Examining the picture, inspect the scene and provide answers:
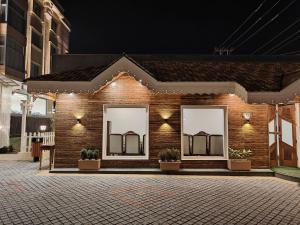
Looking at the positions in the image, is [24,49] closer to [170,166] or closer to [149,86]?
[149,86]

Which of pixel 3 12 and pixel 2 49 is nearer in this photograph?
pixel 2 49

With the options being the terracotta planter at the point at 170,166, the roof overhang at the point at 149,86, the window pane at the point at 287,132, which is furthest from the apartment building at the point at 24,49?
the window pane at the point at 287,132

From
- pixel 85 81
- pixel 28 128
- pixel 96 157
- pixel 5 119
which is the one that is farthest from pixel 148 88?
pixel 28 128

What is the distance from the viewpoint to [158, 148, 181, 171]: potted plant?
9.23 meters

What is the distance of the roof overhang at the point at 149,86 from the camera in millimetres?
9109

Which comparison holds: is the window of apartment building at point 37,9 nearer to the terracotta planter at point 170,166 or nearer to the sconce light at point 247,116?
the terracotta planter at point 170,166

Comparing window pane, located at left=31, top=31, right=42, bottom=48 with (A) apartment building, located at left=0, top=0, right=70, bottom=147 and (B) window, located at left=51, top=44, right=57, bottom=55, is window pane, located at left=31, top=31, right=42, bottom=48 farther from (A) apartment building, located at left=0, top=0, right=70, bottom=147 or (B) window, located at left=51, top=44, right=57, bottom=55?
(B) window, located at left=51, top=44, right=57, bottom=55

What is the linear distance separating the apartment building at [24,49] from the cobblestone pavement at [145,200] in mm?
8971

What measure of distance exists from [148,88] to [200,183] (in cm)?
382

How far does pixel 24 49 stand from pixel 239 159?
75.1 ft

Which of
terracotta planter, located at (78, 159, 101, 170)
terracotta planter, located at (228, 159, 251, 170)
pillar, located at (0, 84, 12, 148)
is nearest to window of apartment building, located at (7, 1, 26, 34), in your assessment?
pillar, located at (0, 84, 12, 148)

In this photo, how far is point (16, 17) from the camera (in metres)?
22.0

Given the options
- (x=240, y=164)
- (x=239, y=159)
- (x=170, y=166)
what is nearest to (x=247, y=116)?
(x=239, y=159)

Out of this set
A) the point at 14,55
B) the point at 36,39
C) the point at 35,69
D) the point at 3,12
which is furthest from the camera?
the point at 36,39
